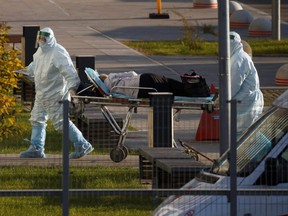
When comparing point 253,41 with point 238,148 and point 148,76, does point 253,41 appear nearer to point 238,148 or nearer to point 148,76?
point 148,76

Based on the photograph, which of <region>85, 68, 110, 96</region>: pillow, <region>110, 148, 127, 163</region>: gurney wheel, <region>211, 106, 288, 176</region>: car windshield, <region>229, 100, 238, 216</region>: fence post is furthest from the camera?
<region>85, 68, 110, 96</region>: pillow

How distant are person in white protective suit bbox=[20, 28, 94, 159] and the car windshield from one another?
19.3 ft

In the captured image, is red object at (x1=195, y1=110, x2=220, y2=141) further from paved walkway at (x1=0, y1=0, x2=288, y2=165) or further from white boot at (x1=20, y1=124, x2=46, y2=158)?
paved walkway at (x1=0, y1=0, x2=288, y2=165)

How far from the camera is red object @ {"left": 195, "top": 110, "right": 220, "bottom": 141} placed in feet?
54.2

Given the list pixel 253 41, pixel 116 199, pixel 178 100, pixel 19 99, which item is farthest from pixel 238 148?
pixel 253 41

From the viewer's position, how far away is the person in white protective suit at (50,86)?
15.8m

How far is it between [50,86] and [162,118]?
7.82ft

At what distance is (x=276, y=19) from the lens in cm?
3212

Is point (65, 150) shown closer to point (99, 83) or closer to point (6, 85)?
point (6, 85)

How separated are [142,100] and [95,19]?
23.4 metres

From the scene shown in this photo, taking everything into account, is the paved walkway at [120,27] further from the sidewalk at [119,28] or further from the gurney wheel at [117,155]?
the gurney wheel at [117,155]

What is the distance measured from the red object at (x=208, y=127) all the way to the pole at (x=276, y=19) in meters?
15.0

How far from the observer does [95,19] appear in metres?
38.4

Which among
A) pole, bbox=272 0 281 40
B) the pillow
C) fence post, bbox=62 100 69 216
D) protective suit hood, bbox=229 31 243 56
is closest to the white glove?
the pillow
